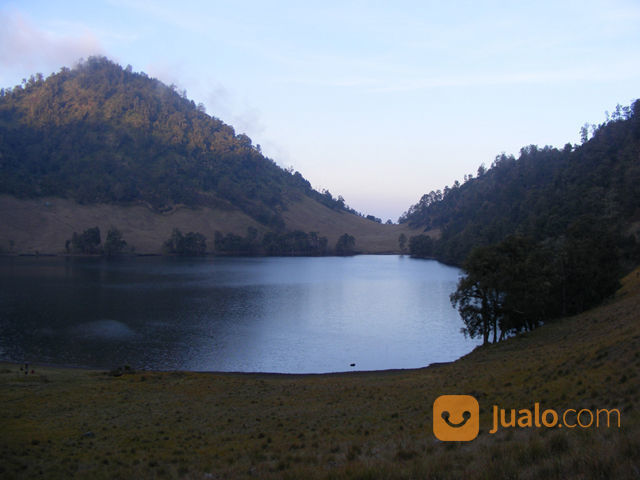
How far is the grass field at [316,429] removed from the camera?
8062mm

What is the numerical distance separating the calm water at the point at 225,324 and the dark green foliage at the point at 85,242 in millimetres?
78859

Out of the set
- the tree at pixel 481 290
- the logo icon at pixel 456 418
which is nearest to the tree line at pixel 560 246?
the tree at pixel 481 290

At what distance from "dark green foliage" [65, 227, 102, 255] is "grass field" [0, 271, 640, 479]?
161 metres

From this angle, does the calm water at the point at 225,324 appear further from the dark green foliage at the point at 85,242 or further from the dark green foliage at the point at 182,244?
the dark green foliage at the point at 182,244

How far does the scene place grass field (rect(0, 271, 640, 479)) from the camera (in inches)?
317

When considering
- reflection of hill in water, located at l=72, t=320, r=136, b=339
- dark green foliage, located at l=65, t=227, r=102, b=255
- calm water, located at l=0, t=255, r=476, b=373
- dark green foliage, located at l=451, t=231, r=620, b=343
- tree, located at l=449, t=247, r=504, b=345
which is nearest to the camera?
dark green foliage, located at l=451, t=231, r=620, b=343

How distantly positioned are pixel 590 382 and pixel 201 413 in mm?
15803

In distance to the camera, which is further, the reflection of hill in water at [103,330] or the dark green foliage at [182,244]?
the dark green foliage at [182,244]

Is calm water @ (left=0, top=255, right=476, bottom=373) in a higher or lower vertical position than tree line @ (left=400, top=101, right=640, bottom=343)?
lower

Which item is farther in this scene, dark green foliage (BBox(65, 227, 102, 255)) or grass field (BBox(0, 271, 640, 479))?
dark green foliage (BBox(65, 227, 102, 255))

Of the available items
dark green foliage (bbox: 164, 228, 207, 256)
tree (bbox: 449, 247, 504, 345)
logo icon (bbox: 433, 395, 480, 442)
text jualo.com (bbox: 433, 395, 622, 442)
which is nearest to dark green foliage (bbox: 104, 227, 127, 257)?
dark green foliage (bbox: 164, 228, 207, 256)

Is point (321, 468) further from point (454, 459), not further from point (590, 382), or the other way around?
point (590, 382)

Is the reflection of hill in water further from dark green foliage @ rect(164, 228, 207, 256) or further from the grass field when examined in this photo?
dark green foliage @ rect(164, 228, 207, 256)

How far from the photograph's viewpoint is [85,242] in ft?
577
